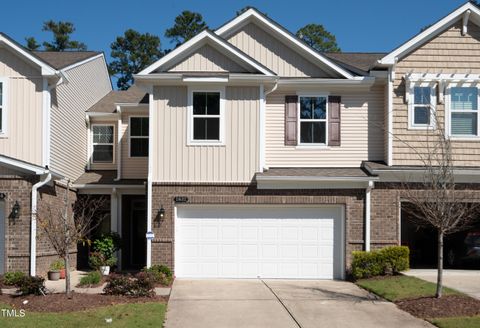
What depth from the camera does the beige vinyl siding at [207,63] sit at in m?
18.5

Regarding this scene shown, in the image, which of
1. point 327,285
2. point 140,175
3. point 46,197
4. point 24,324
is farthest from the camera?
point 140,175

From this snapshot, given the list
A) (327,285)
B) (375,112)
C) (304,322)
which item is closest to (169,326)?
(304,322)

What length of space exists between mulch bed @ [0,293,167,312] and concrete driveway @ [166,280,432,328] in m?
1.02

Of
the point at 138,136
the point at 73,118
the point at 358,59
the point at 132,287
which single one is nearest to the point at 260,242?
the point at 132,287

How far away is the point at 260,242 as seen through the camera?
18.5 m

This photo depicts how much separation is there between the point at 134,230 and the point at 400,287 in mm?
10349

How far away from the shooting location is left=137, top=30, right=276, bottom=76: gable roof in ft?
59.6

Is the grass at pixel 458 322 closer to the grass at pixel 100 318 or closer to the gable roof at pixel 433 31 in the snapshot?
the grass at pixel 100 318

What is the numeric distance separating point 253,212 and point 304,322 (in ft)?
22.2

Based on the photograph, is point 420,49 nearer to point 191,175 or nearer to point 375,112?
point 375,112

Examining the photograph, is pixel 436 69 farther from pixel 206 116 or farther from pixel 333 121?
pixel 206 116

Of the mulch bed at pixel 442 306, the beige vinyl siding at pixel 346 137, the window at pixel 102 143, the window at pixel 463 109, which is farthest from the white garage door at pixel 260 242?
the window at pixel 102 143

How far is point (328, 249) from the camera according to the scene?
60.5 ft

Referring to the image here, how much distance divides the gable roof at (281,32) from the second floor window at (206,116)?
2551mm
